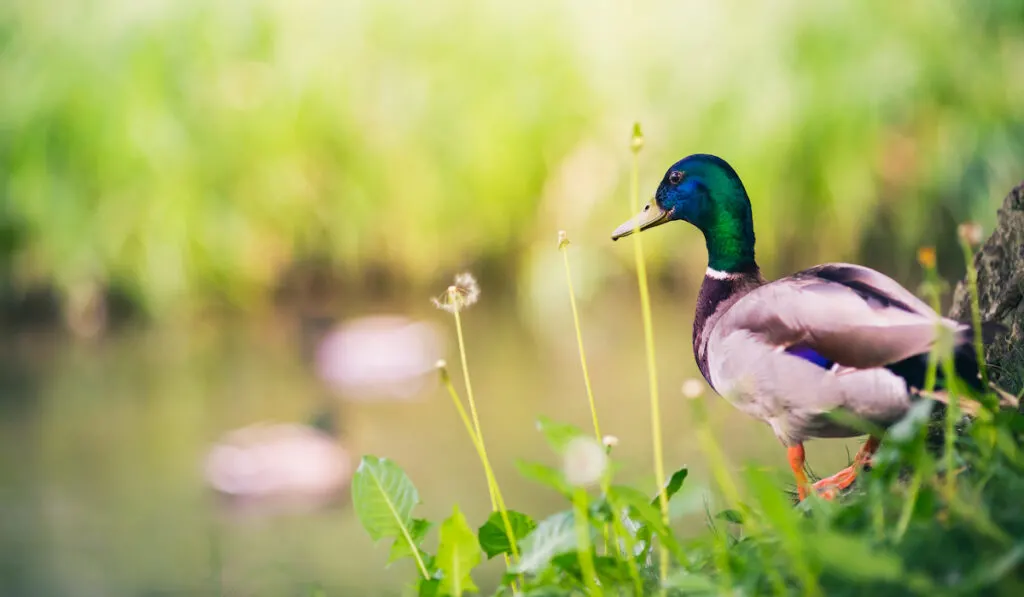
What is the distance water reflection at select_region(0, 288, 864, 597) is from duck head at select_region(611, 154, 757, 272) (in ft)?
3.07

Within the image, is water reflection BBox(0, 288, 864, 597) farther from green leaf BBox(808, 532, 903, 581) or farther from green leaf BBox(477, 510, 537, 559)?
green leaf BBox(808, 532, 903, 581)

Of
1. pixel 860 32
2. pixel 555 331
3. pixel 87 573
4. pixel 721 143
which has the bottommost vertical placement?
pixel 87 573

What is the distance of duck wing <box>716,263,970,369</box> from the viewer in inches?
33.4

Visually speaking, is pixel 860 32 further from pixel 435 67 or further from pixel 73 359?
pixel 73 359

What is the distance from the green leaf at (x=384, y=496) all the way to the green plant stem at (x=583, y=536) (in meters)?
0.20

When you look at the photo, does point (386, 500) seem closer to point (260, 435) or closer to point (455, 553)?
point (455, 553)

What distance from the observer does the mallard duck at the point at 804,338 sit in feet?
2.82

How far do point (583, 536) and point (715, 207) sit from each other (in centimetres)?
44

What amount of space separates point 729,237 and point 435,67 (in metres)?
3.02

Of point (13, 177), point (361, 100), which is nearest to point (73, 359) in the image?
point (13, 177)

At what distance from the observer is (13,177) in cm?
388

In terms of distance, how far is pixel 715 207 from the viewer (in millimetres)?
1095

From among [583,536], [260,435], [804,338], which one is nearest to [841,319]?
[804,338]

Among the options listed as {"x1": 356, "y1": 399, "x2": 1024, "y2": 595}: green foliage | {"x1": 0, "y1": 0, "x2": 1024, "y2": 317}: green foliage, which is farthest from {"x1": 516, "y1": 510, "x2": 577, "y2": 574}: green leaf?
{"x1": 0, "y1": 0, "x2": 1024, "y2": 317}: green foliage
